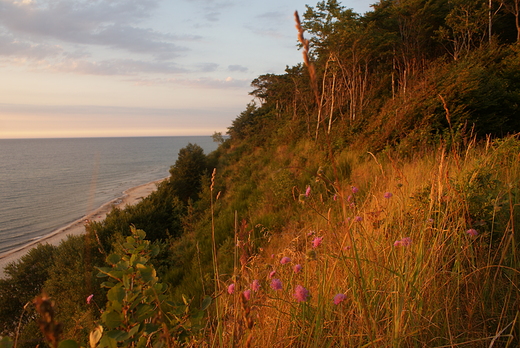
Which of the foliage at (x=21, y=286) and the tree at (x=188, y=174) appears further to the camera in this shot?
the tree at (x=188, y=174)

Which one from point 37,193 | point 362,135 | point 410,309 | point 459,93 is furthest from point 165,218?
point 37,193

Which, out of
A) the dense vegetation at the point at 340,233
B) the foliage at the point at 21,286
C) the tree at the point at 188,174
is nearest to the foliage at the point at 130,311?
the dense vegetation at the point at 340,233

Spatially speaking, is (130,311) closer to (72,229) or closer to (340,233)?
(340,233)

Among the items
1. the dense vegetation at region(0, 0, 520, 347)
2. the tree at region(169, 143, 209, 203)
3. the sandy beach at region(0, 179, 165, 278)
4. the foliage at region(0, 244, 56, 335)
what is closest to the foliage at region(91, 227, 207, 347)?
the dense vegetation at region(0, 0, 520, 347)

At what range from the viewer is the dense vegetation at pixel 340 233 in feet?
4.02

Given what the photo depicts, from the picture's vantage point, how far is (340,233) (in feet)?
7.47

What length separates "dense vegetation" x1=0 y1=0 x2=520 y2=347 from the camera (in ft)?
4.02

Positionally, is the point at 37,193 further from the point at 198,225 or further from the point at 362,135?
the point at 362,135

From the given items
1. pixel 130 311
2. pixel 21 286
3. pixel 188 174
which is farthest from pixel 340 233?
pixel 188 174

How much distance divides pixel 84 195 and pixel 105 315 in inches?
1256

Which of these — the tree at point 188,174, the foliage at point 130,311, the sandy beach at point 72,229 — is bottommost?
the sandy beach at point 72,229

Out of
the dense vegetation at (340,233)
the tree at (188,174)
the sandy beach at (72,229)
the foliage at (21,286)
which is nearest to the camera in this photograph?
the dense vegetation at (340,233)

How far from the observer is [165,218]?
12625 millimetres

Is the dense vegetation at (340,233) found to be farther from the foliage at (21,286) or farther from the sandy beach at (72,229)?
the sandy beach at (72,229)
